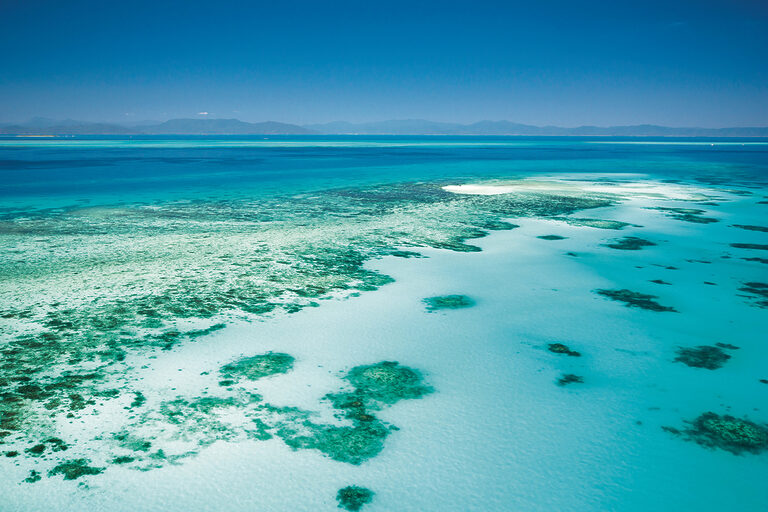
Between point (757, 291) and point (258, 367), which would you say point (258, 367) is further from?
point (757, 291)

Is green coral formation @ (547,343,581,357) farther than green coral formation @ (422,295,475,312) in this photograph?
No

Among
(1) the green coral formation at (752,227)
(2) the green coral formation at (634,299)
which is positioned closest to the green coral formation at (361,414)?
(2) the green coral formation at (634,299)

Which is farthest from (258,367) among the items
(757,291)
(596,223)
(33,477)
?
(596,223)

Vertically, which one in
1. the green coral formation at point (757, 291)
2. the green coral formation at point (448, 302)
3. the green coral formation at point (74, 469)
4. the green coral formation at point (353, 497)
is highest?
the green coral formation at point (757, 291)

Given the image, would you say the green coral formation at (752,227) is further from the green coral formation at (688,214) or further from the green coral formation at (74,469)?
the green coral formation at (74,469)

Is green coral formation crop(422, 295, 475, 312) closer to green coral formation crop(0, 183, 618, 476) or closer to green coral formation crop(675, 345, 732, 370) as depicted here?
green coral formation crop(0, 183, 618, 476)

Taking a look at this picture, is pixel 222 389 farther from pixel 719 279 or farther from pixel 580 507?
pixel 719 279

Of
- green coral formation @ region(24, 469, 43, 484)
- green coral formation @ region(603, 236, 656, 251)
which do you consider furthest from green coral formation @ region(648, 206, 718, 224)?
green coral formation @ region(24, 469, 43, 484)
